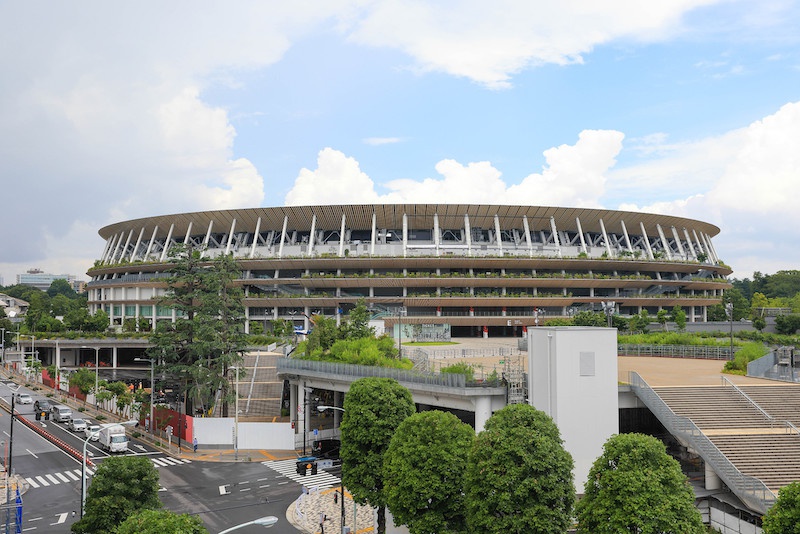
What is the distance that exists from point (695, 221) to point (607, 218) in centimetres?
1953

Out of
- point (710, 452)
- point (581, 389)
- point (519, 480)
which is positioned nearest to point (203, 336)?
point (581, 389)

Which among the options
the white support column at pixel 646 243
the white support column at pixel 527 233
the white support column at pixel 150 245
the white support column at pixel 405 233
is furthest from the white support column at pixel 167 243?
the white support column at pixel 646 243

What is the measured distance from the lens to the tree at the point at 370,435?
28938 millimetres

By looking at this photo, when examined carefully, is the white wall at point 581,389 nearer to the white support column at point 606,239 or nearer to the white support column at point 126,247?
the white support column at point 606,239

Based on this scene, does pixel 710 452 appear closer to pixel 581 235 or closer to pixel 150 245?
pixel 581 235

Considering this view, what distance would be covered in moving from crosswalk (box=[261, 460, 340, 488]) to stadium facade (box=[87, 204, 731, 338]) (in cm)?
4111

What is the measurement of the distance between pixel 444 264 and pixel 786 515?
76458 mm

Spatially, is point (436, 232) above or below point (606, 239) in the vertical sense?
above

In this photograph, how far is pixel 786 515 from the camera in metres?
16.4

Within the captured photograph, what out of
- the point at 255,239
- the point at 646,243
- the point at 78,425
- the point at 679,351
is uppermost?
the point at 255,239

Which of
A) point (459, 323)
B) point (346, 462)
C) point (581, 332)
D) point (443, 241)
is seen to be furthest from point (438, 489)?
point (443, 241)

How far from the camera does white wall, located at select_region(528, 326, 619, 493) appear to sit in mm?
31250

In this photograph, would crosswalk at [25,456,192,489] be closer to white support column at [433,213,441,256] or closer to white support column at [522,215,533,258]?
white support column at [433,213,441,256]

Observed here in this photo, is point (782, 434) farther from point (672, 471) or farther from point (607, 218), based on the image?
point (607, 218)
